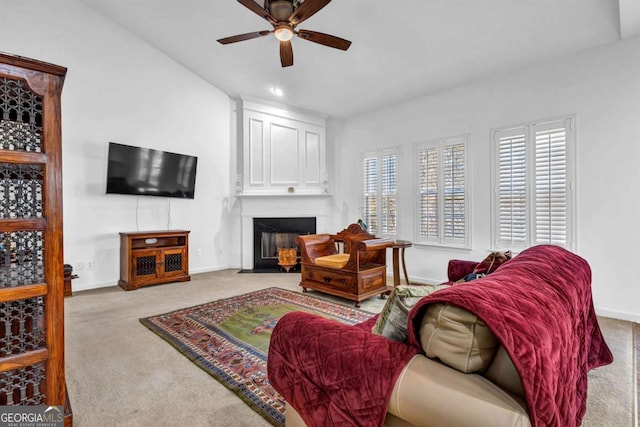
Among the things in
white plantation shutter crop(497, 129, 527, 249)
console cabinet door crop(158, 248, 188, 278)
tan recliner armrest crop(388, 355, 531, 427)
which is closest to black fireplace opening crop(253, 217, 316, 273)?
console cabinet door crop(158, 248, 188, 278)

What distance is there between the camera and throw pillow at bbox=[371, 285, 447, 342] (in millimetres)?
1181

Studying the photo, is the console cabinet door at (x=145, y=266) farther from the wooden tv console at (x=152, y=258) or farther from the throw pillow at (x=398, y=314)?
the throw pillow at (x=398, y=314)

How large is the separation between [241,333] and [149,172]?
3.21 metres

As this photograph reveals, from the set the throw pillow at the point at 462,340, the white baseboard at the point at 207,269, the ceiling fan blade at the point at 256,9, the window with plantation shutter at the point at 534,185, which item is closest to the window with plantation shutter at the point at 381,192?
the window with plantation shutter at the point at 534,185

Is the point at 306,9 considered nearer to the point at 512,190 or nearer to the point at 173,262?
the point at 512,190

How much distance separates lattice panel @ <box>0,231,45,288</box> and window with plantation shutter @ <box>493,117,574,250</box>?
4507 mm

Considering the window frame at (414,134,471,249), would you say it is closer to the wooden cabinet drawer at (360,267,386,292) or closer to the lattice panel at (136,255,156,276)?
the wooden cabinet drawer at (360,267,386,292)

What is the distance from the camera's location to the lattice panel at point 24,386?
143 cm

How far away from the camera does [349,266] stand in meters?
3.72

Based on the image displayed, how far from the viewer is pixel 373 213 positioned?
563cm

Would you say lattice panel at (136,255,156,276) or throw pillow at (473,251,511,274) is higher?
throw pillow at (473,251,511,274)

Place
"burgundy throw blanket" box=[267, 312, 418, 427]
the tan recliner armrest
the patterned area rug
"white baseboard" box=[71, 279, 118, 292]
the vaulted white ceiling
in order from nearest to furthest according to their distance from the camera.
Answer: the tan recliner armrest < "burgundy throw blanket" box=[267, 312, 418, 427] < the patterned area rug < the vaulted white ceiling < "white baseboard" box=[71, 279, 118, 292]

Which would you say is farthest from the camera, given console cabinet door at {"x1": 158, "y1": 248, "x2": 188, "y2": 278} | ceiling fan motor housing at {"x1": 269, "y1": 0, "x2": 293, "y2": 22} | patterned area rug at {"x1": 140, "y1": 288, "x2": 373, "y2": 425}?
console cabinet door at {"x1": 158, "y1": 248, "x2": 188, "y2": 278}

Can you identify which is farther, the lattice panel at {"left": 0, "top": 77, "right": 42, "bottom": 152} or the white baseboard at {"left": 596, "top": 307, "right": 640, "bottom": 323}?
the white baseboard at {"left": 596, "top": 307, "right": 640, "bottom": 323}
